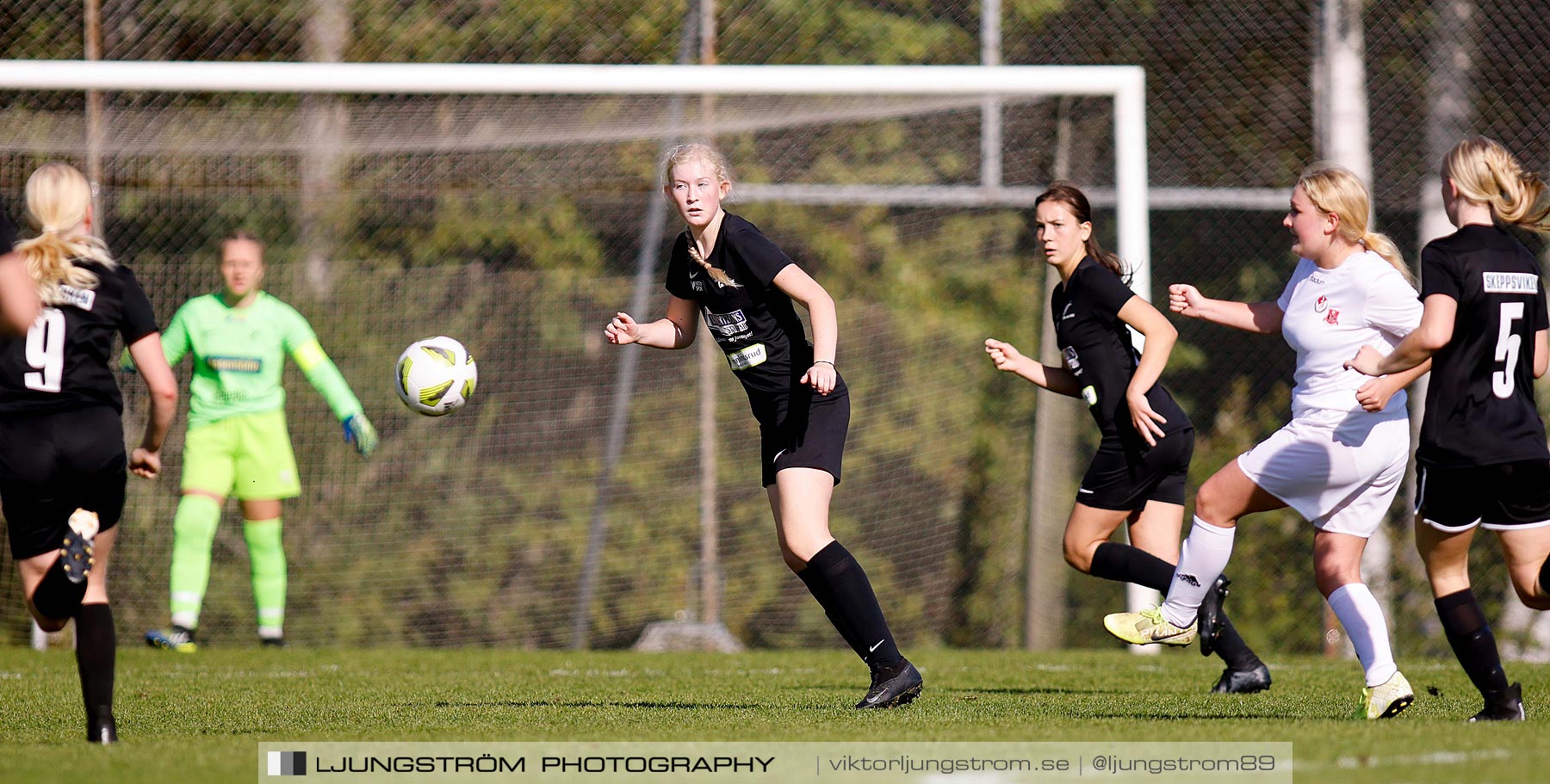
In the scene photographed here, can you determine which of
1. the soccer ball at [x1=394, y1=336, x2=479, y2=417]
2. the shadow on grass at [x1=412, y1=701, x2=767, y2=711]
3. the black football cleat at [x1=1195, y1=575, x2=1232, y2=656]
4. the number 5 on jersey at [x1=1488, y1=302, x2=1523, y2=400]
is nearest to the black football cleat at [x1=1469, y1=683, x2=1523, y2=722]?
the number 5 on jersey at [x1=1488, y1=302, x2=1523, y2=400]

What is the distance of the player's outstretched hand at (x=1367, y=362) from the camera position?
4382mm

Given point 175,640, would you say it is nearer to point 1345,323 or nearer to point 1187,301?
point 1187,301

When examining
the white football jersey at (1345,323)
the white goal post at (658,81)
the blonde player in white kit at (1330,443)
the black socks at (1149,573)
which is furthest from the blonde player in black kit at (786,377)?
the white goal post at (658,81)

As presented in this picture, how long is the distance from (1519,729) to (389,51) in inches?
382

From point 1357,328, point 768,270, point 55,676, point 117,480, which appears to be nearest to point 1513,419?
point 1357,328

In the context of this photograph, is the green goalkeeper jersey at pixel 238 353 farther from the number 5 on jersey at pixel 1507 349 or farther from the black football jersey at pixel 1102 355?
the number 5 on jersey at pixel 1507 349

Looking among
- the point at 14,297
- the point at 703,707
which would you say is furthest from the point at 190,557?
the point at 14,297

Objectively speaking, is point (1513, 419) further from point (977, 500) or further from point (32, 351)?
point (977, 500)

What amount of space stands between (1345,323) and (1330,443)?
0.39 m

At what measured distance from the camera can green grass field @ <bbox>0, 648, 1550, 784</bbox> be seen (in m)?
3.73

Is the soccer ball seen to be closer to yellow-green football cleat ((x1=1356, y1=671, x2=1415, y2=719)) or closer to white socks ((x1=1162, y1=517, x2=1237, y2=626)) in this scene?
white socks ((x1=1162, y1=517, x2=1237, y2=626))

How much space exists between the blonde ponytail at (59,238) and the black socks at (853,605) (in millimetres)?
2290

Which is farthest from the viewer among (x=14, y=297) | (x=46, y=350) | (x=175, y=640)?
(x=175, y=640)

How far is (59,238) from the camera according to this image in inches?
163
